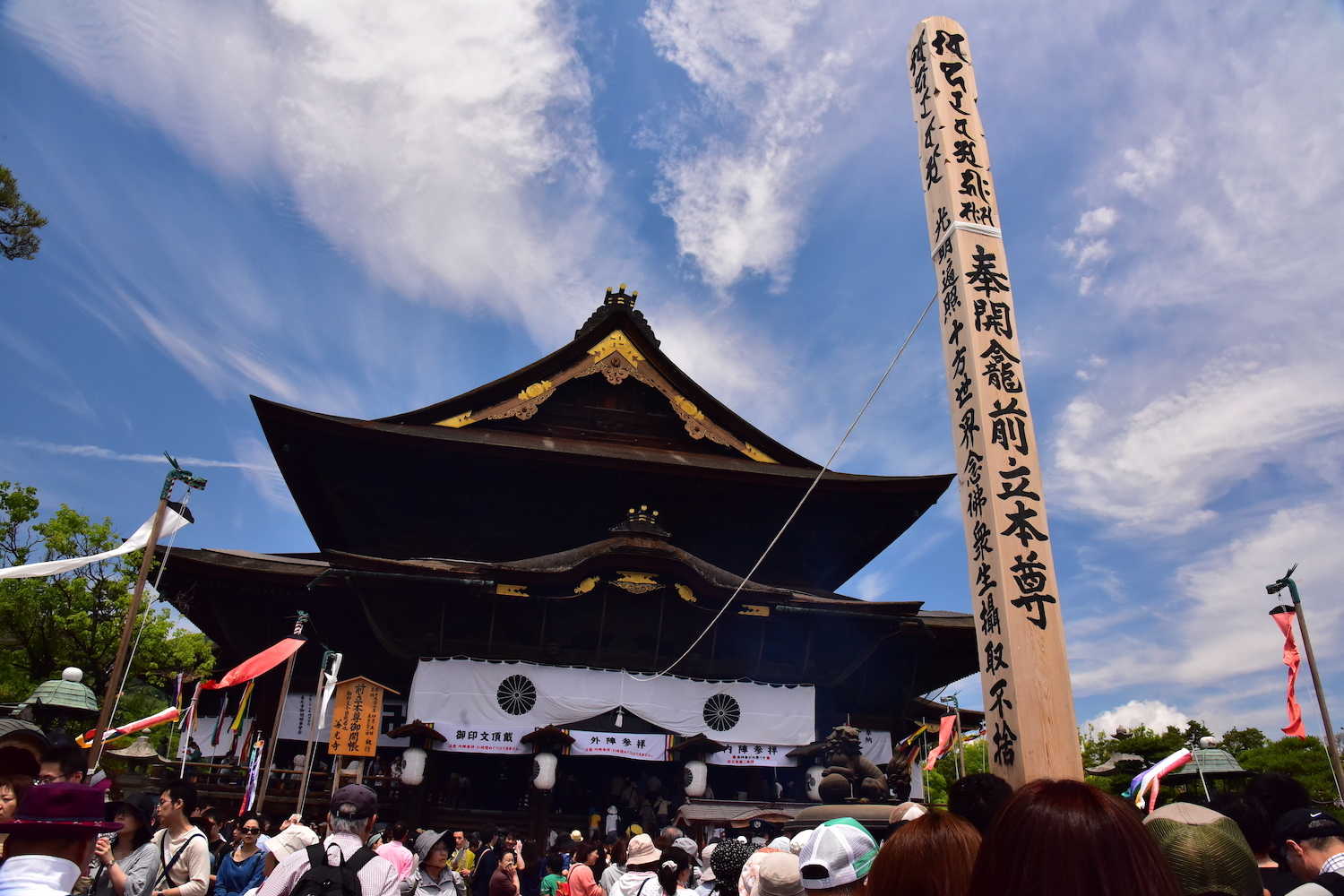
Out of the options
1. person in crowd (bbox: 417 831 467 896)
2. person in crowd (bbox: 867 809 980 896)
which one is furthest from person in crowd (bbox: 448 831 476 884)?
person in crowd (bbox: 867 809 980 896)

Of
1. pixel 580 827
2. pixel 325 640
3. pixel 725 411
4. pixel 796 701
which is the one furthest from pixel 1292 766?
pixel 325 640

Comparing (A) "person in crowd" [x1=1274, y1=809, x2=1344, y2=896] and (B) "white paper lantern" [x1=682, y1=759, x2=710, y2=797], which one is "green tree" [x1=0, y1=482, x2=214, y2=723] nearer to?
(B) "white paper lantern" [x1=682, y1=759, x2=710, y2=797]

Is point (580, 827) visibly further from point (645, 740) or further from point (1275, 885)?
point (1275, 885)

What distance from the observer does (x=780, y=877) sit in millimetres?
2916

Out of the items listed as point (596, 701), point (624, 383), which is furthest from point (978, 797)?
point (624, 383)

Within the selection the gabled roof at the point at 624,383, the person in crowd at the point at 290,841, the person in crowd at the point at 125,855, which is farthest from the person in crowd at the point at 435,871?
the gabled roof at the point at 624,383

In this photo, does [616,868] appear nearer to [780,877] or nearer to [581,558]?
[780,877]

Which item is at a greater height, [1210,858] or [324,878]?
[1210,858]

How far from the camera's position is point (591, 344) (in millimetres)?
16328

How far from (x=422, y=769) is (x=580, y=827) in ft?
8.43

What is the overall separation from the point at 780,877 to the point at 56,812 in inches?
98.6

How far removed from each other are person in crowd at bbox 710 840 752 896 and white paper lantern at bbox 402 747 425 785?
8.49m

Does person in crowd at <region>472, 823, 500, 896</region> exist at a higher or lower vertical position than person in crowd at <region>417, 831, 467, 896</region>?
lower

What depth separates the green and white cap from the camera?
2525mm
